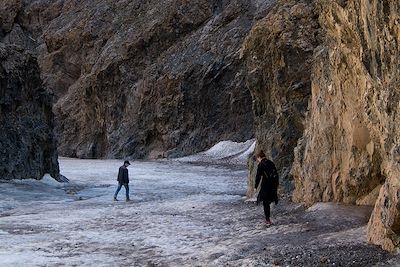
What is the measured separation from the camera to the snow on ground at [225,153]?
48.7m

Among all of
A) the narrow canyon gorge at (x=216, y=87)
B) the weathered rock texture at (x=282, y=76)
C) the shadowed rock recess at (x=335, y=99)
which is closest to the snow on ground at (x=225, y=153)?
the narrow canyon gorge at (x=216, y=87)

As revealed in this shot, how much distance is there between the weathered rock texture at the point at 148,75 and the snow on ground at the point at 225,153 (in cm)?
200

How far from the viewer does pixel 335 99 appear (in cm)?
1609

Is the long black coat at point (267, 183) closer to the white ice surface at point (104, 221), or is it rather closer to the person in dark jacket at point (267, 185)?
the person in dark jacket at point (267, 185)

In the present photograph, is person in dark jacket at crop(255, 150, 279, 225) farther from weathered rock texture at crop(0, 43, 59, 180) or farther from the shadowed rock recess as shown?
weathered rock texture at crop(0, 43, 59, 180)

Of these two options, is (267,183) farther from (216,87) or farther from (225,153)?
(216,87)

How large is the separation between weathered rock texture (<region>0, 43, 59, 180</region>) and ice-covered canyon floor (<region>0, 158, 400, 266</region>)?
17.6 ft

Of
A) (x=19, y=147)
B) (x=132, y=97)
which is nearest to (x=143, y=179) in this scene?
(x=19, y=147)

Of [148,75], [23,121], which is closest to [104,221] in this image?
[23,121]

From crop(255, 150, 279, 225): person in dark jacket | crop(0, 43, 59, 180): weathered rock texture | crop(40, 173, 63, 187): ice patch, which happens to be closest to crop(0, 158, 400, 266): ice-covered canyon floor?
crop(255, 150, 279, 225): person in dark jacket

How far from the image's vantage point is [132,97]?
206 ft

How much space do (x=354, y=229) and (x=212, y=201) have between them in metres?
9.29

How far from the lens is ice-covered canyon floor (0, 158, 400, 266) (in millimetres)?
10685

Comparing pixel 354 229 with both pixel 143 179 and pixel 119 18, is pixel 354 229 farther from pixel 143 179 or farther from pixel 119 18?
pixel 119 18
